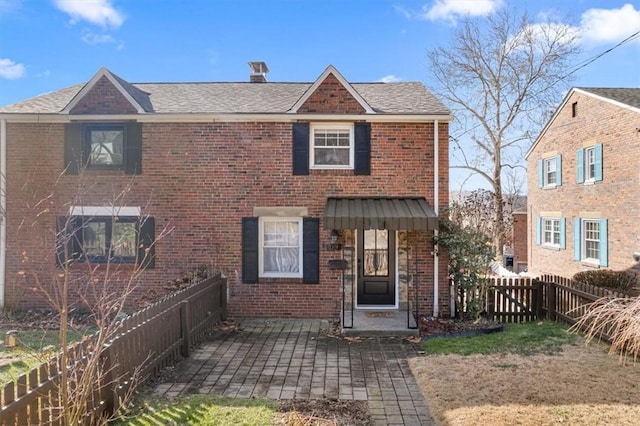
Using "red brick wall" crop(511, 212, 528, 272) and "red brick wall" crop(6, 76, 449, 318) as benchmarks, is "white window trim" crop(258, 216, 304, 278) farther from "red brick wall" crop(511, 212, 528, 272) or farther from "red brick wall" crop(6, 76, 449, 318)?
"red brick wall" crop(511, 212, 528, 272)

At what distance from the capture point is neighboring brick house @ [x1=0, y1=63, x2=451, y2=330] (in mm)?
11156

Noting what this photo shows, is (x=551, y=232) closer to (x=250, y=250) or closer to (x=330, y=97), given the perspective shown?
(x=330, y=97)

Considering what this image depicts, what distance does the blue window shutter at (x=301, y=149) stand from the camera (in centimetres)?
1123

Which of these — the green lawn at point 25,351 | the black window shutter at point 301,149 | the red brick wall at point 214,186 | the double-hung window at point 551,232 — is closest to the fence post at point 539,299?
the red brick wall at point 214,186

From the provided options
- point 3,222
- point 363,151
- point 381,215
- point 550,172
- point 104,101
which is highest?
point 104,101

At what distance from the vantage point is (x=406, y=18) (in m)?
14.5

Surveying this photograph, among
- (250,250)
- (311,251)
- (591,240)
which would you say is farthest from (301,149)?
(591,240)

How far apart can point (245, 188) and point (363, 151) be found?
11.1ft

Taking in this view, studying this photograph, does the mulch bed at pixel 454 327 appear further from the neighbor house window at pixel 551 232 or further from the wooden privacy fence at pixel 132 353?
the neighbor house window at pixel 551 232

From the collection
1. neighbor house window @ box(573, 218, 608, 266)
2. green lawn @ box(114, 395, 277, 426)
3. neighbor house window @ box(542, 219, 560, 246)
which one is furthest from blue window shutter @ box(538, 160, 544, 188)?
green lawn @ box(114, 395, 277, 426)

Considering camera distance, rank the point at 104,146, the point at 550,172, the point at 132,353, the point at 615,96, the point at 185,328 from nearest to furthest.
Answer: the point at 132,353 → the point at 185,328 → the point at 104,146 → the point at 615,96 → the point at 550,172

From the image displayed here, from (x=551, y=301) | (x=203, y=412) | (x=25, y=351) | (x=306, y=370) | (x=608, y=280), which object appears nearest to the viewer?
(x=203, y=412)

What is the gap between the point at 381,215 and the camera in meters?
9.93

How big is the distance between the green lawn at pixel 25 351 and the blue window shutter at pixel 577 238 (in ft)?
61.7
